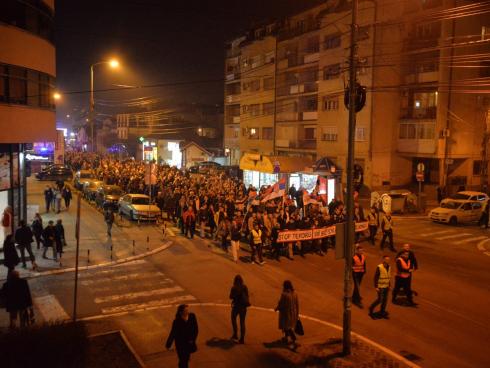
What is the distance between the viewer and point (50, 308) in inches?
512

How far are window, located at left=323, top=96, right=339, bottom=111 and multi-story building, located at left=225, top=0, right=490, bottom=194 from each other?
3.8 inches

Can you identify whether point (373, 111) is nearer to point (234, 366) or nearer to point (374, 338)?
point (374, 338)

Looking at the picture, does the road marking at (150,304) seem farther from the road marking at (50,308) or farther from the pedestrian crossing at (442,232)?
the pedestrian crossing at (442,232)

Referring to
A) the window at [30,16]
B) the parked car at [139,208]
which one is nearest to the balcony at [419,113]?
the parked car at [139,208]

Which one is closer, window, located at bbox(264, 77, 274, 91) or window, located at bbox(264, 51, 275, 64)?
window, located at bbox(264, 51, 275, 64)

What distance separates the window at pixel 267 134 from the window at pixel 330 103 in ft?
33.1

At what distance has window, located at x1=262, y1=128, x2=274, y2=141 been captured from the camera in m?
52.7

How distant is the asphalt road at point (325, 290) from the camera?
11164 mm

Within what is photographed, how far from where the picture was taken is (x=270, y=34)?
174 feet

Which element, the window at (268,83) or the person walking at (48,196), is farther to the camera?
the window at (268,83)

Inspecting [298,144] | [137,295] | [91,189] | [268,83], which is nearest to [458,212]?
[137,295]

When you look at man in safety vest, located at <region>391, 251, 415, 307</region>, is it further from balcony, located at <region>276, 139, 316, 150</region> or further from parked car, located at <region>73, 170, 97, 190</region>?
balcony, located at <region>276, 139, 316, 150</region>

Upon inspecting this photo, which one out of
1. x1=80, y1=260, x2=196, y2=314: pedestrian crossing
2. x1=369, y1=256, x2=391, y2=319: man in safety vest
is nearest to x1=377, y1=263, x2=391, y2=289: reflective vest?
x1=369, y1=256, x2=391, y2=319: man in safety vest

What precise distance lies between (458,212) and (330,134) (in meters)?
16.9
